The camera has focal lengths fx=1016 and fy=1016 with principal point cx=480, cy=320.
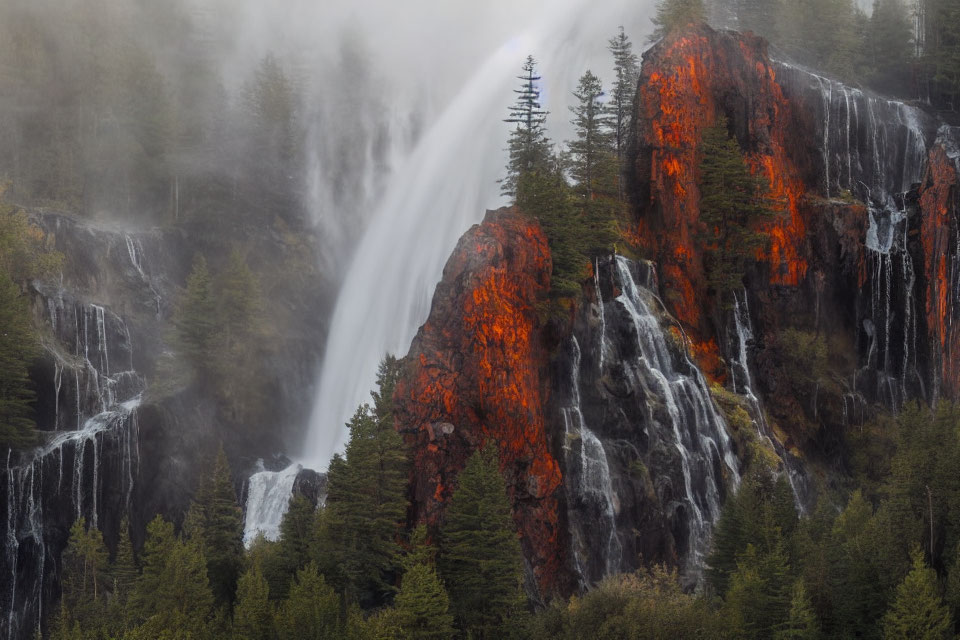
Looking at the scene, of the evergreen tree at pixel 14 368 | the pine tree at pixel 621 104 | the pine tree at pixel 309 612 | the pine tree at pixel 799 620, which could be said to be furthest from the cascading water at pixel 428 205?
the pine tree at pixel 799 620

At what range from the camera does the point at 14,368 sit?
188ft

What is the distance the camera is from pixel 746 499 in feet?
173

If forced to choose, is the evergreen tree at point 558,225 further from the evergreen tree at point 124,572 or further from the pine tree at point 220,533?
the evergreen tree at point 124,572

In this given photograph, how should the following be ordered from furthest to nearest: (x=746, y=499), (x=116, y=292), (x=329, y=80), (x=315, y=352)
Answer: (x=329, y=80)
(x=315, y=352)
(x=116, y=292)
(x=746, y=499)

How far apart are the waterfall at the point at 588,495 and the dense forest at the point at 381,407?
9.47 feet

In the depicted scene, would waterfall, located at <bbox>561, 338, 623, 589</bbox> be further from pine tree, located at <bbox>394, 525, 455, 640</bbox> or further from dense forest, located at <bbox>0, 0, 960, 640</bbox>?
pine tree, located at <bbox>394, 525, 455, 640</bbox>

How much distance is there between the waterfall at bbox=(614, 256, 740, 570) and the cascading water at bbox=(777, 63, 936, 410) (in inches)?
696

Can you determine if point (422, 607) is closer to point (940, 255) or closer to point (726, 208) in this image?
point (726, 208)

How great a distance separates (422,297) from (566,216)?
1486 cm

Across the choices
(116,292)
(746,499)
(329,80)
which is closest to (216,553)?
(116,292)

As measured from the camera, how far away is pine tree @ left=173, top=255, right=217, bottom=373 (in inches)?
2650

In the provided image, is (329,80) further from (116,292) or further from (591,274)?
(591,274)

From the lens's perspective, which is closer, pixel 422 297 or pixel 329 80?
pixel 422 297

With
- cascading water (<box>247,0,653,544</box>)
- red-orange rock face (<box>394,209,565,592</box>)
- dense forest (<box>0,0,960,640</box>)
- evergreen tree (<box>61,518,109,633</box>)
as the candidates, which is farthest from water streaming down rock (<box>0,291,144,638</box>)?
red-orange rock face (<box>394,209,565,592</box>)
